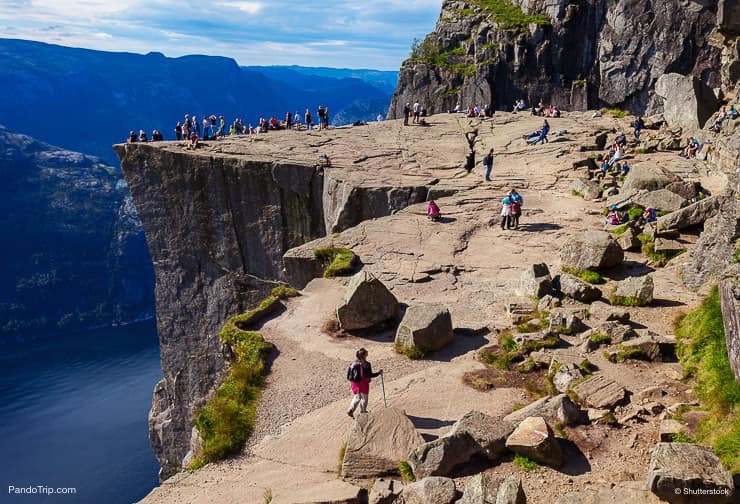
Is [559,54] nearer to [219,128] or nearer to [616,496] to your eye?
[219,128]

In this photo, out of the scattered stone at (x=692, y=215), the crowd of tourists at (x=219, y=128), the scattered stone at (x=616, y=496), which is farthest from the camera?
the crowd of tourists at (x=219, y=128)

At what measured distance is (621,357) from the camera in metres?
13.2

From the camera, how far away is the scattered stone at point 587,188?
26.7 m

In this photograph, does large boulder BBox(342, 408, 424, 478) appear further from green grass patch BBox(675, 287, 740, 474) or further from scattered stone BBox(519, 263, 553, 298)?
scattered stone BBox(519, 263, 553, 298)

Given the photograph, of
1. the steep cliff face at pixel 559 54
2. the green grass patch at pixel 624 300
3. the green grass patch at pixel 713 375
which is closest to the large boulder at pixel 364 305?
the green grass patch at pixel 624 300

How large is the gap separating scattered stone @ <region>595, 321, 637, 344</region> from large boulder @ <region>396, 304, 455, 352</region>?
378cm

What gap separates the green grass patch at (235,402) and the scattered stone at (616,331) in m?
8.56

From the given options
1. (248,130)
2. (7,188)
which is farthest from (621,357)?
(7,188)

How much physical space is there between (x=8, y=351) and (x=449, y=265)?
109 m

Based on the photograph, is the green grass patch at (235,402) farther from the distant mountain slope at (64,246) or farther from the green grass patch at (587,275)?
the distant mountain slope at (64,246)

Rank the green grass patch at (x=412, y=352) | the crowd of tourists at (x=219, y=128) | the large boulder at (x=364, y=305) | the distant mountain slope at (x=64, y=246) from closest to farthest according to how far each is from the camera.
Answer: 1. the green grass patch at (x=412, y=352)
2. the large boulder at (x=364, y=305)
3. the crowd of tourists at (x=219, y=128)
4. the distant mountain slope at (x=64, y=246)

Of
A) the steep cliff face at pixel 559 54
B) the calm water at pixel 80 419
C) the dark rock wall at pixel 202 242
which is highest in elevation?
the steep cliff face at pixel 559 54

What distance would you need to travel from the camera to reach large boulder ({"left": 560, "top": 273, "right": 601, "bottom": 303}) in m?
16.7

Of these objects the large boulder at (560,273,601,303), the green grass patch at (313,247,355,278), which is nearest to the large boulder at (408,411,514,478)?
the large boulder at (560,273,601,303)
